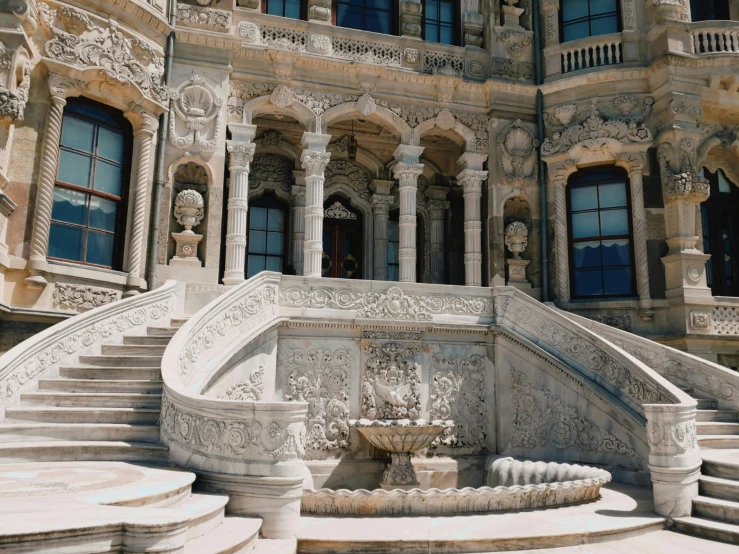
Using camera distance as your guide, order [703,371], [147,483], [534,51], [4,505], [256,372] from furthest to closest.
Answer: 1. [534,51]
2. [703,371]
3. [256,372]
4. [147,483]
5. [4,505]

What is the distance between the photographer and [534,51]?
15711mm

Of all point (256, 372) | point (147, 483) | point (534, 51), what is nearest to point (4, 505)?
point (147, 483)

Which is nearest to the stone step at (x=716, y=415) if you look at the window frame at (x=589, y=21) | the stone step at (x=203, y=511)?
the stone step at (x=203, y=511)

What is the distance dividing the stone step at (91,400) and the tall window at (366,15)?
10.6 metres

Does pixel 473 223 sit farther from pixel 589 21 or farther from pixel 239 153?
pixel 589 21

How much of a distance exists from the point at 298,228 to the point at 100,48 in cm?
591

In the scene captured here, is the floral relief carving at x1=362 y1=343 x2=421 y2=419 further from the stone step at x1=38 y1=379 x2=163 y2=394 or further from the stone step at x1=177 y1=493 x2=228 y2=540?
the stone step at x1=177 y1=493 x2=228 y2=540

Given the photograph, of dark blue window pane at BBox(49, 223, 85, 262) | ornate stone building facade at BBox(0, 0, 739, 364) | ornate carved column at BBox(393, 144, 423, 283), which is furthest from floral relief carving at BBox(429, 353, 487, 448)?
dark blue window pane at BBox(49, 223, 85, 262)

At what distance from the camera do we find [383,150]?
16938 millimetres

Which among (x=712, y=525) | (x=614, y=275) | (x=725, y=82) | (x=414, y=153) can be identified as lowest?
(x=712, y=525)

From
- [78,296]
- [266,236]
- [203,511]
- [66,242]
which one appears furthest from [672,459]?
[266,236]

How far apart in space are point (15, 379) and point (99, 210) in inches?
191

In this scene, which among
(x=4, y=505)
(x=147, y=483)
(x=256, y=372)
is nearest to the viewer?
(x=4, y=505)

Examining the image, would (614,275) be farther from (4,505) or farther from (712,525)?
(4,505)
